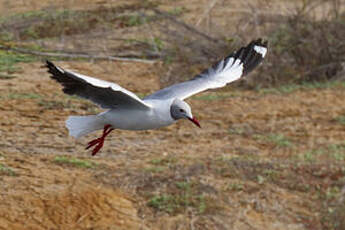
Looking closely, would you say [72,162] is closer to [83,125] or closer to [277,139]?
[83,125]

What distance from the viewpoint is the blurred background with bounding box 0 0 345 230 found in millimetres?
7145

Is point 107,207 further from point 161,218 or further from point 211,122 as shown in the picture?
point 211,122

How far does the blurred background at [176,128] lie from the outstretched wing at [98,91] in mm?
1268

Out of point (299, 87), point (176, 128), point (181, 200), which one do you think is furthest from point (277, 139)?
point (299, 87)

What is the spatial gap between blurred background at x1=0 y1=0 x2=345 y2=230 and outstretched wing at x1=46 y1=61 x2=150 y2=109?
4.16 feet

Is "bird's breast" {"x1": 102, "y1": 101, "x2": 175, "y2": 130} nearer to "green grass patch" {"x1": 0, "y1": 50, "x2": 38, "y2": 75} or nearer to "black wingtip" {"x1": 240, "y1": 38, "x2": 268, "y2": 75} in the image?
"black wingtip" {"x1": 240, "y1": 38, "x2": 268, "y2": 75}

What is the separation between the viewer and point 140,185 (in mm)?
7469

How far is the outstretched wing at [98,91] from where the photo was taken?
17.1ft

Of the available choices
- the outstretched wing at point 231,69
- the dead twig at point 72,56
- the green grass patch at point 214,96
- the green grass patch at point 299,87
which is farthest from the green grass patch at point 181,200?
the dead twig at point 72,56

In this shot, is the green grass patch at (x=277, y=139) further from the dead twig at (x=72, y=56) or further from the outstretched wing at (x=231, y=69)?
the dead twig at (x=72, y=56)

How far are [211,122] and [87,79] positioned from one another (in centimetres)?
459

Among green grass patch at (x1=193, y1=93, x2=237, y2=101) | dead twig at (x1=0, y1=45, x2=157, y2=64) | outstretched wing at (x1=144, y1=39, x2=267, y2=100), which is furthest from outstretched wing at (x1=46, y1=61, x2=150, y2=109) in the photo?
dead twig at (x1=0, y1=45, x2=157, y2=64)

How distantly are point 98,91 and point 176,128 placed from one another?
11.7ft

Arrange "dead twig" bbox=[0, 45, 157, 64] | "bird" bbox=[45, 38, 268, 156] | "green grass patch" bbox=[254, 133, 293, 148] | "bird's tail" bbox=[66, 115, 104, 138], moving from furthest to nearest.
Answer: "dead twig" bbox=[0, 45, 157, 64]
"green grass patch" bbox=[254, 133, 293, 148]
"bird's tail" bbox=[66, 115, 104, 138]
"bird" bbox=[45, 38, 268, 156]
